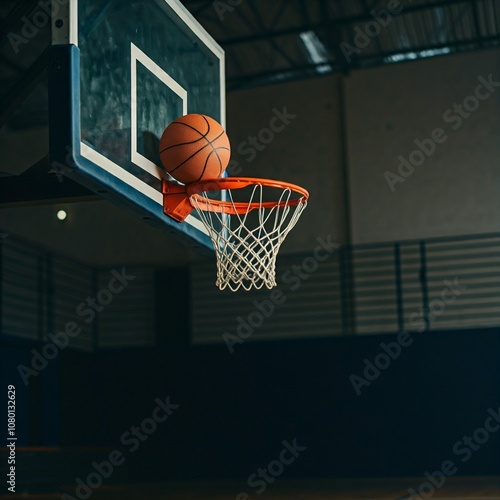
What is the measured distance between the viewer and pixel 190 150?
4582 mm

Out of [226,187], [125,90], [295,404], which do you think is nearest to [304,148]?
[295,404]

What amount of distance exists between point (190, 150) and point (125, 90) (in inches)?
18.9

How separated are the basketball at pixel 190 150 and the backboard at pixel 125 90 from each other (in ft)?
0.31

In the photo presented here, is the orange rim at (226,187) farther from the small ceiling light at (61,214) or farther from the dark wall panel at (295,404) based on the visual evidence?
the small ceiling light at (61,214)

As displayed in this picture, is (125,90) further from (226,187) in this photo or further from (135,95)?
(226,187)

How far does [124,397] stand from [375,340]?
12.1ft

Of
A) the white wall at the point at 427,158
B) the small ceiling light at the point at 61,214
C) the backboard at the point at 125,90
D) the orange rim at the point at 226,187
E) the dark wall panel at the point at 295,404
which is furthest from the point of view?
the small ceiling light at the point at 61,214

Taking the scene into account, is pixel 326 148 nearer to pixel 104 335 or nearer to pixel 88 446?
pixel 104 335

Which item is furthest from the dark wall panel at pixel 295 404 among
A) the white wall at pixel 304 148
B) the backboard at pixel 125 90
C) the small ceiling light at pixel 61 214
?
the backboard at pixel 125 90

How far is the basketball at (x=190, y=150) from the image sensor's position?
15.0 feet

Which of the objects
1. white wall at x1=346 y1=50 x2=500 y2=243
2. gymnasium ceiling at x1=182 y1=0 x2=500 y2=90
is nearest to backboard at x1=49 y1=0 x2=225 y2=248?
gymnasium ceiling at x1=182 y1=0 x2=500 y2=90

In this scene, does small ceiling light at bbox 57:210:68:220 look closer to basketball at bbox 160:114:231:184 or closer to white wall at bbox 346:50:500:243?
white wall at bbox 346:50:500:243

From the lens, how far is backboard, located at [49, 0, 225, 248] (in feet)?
12.3

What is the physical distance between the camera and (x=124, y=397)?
11812 mm
